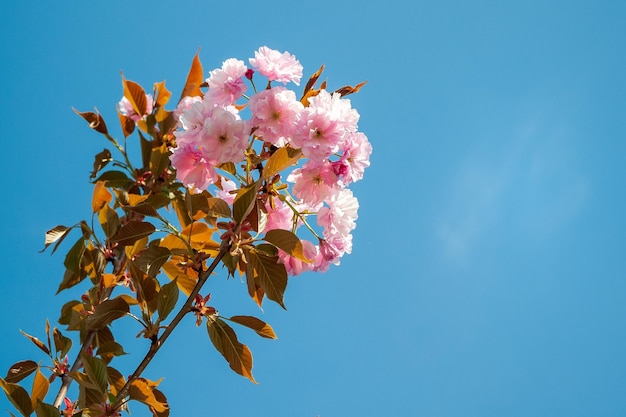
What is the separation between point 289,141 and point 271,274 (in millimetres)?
271

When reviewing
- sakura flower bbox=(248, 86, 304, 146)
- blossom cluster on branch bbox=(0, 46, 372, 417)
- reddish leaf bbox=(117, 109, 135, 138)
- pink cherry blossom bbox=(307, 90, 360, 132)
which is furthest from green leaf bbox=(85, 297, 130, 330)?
reddish leaf bbox=(117, 109, 135, 138)

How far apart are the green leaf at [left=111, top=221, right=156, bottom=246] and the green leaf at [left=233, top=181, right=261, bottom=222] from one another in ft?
0.79

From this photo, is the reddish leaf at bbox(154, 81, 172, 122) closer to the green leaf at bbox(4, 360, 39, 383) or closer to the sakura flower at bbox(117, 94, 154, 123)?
the sakura flower at bbox(117, 94, 154, 123)

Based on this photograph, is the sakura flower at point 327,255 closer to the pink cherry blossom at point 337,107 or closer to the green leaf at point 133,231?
the pink cherry blossom at point 337,107

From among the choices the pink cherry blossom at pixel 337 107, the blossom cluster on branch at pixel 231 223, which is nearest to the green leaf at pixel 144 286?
the blossom cluster on branch at pixel 231 223

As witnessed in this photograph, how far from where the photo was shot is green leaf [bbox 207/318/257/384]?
1132 millimetres

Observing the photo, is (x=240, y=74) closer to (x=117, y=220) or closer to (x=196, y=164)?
A: (x=196, y=164)

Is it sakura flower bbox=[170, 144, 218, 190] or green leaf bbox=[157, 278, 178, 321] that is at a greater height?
sakura flower bbox=[170, 144, 218, 190]

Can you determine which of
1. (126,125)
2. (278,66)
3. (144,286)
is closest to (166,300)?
(144,286)

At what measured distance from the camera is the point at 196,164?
1183mm

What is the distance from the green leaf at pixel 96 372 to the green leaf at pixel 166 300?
0.13 m

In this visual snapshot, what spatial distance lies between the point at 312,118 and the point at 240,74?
0.24 m

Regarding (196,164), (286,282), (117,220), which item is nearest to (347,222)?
(286,282)

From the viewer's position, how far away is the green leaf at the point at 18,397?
112 cm
